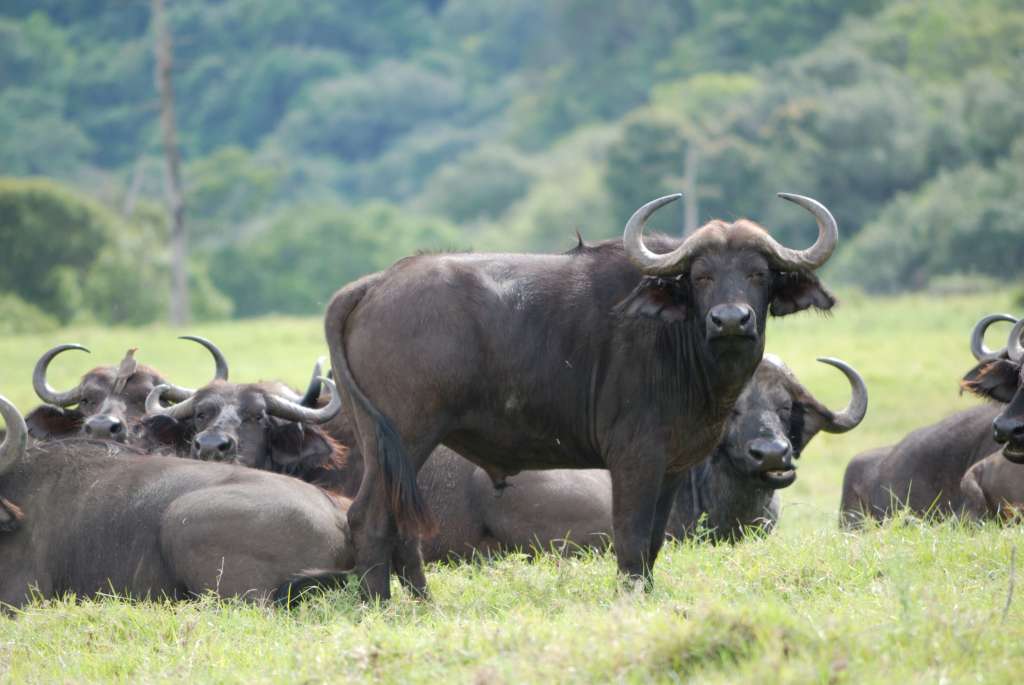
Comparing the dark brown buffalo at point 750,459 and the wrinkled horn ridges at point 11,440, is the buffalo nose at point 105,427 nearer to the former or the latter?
the wrinkled horn ridges at point 11,440

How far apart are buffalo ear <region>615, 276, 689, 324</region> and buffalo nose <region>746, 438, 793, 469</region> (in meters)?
1.98

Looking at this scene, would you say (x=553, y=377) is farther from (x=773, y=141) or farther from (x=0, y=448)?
(x=773, y=141)

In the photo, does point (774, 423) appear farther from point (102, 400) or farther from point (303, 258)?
point (303, 258)

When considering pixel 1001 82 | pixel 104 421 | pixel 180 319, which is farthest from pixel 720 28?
pixel 104 421

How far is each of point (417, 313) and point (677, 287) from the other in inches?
47.7

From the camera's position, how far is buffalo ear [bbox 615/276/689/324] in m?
7.11

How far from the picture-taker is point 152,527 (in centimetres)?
800

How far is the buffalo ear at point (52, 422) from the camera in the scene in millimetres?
10219

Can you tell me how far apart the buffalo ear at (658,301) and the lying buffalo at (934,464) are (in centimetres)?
343

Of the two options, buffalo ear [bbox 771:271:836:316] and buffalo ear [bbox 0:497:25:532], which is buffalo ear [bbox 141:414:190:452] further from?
buffalo ear [bbox 771:271:836:316]

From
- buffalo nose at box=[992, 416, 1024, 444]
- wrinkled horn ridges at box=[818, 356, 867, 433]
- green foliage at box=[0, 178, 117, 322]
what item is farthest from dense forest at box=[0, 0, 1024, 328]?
buffalo nose at box=[992, 416, 1024, 444]

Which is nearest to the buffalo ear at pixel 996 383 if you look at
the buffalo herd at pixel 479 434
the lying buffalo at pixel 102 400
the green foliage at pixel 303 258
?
the buffalo herd at pixel 479 434

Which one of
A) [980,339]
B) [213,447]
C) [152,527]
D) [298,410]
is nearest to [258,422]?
[298,410]

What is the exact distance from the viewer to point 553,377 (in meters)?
7.34
